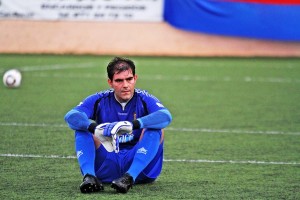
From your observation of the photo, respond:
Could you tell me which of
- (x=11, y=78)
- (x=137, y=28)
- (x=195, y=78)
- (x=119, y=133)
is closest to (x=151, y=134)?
(x=119, y=133)

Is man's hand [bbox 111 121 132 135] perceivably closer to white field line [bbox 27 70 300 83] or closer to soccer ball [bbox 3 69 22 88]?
soccer ball [bbox 3 69 22 88]

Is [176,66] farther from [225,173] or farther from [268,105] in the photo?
[225,173]

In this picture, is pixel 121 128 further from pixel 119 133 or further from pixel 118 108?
pixel 118 108

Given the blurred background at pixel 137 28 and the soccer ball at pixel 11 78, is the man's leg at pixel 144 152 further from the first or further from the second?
the blurred background at pixel 137 28

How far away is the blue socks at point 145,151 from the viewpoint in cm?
596

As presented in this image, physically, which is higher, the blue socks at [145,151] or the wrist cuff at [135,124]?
the wrist cuff at [135,124]

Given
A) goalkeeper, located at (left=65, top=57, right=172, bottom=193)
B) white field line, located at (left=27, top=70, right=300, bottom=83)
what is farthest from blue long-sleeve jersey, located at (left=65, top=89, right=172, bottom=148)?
white field line, located at (left=27, top=70, right=300, bottom=83)

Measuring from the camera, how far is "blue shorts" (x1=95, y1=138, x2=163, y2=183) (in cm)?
613

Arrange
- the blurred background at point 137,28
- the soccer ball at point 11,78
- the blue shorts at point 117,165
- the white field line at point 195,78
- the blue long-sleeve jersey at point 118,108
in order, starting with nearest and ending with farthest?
the blue shorts at point 117,165 → the blue long-sleeve jersey at point 118,108 → the soccer ball at point 11,78 → the white field line at point 195,78 → the blurred background at point 137,28

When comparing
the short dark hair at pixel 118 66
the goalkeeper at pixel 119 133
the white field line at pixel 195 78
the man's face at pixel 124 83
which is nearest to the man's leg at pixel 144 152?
the goalkeeper at pixel 119 133

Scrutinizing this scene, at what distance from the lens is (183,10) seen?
19000 millimetres

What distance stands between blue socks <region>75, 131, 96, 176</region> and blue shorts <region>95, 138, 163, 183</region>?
122 mm

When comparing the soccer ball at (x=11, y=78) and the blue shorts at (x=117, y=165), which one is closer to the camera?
the blue shorts at (x=117, y=165)

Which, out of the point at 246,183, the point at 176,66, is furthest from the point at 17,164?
the point at 176,66
